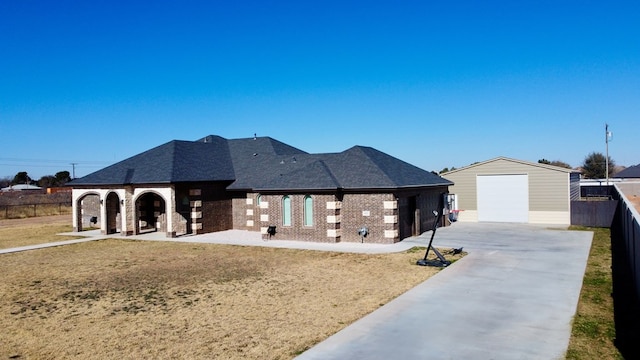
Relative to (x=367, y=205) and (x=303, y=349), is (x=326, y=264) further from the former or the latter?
(x=303, y=349)

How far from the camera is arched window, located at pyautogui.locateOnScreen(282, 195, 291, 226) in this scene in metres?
23.0

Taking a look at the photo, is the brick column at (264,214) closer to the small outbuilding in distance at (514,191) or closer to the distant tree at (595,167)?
the small outbuilding in distance at (514,191)

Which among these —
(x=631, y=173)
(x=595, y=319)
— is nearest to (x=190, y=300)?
(x=595, y=319)

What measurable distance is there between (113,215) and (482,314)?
23.8 m

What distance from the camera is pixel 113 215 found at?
1089 inches

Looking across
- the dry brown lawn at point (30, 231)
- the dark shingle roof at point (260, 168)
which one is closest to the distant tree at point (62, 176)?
the dry brown lawn at point (30, 231)

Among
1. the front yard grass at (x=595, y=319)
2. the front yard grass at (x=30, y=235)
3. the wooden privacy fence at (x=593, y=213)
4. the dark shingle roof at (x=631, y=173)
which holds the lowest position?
the front yard grass at (x=595, y=319)

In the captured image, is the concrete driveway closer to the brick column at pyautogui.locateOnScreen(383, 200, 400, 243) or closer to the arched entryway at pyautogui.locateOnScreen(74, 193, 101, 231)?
the brick column at pyautogui.locateOnScreen(383, 200, 400, 243)

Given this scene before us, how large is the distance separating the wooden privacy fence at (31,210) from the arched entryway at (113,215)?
710 inches

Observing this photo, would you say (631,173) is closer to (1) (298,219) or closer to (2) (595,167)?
(2) (595,167)

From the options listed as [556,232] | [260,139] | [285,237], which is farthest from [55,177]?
[556,232]

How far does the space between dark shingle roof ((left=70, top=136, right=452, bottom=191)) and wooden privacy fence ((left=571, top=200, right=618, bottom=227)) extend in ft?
26.2

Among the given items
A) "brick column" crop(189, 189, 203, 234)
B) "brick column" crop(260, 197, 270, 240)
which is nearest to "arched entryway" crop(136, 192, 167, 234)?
"brick column" crop(189, 189, 203, 234)

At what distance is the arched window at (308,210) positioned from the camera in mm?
22438
